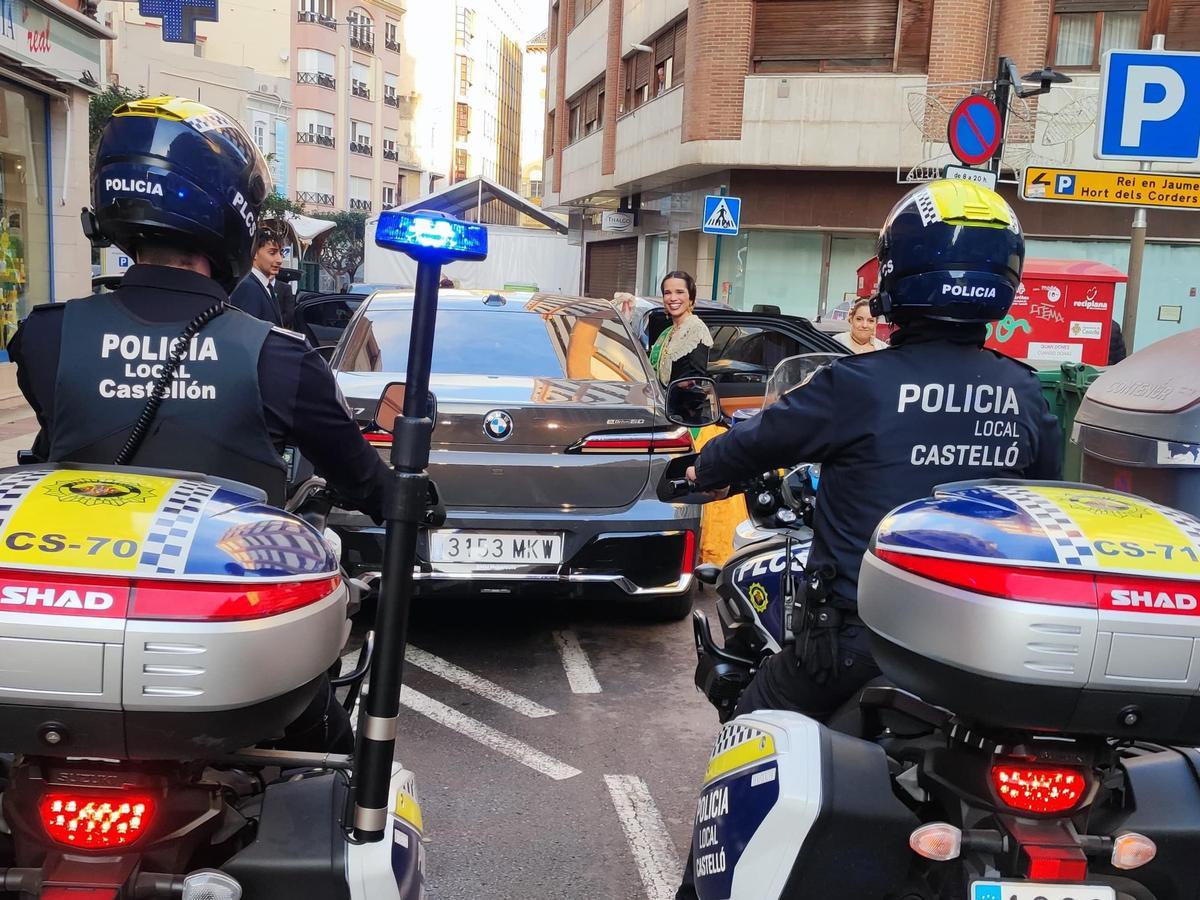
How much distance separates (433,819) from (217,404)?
6.47 ft

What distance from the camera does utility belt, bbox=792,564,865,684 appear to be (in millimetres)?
2311

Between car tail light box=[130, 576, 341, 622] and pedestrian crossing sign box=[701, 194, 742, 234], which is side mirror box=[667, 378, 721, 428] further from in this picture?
pedestrian crossing sign box=[701, 194, 742, 234]

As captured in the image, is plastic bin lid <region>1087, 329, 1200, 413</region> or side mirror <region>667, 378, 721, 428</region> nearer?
side mirror <region>667, 378, 721, 428</region>

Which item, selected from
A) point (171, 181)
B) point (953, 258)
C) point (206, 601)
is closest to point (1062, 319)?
point (953, 258)

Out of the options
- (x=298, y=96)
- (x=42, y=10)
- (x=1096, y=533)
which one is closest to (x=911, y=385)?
(x=1096, y=533)

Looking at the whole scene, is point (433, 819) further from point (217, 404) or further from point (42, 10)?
point (42, 10)

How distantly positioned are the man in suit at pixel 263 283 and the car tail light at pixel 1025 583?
3877 mm

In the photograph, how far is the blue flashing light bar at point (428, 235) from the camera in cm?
158

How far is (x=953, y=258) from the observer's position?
2307mm

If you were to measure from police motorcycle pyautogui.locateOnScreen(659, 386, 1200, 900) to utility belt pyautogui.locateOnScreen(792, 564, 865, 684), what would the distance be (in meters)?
0.20

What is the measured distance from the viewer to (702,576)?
127 inches

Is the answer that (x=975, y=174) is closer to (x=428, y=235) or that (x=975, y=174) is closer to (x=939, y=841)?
(x=939, y=841)

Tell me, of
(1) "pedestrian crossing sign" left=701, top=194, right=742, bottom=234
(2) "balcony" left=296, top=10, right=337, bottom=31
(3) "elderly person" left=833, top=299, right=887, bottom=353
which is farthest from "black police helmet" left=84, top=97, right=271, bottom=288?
(2) "balcony" left=296, top=10, right=337, bottom=31

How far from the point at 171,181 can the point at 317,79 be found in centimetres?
6371
